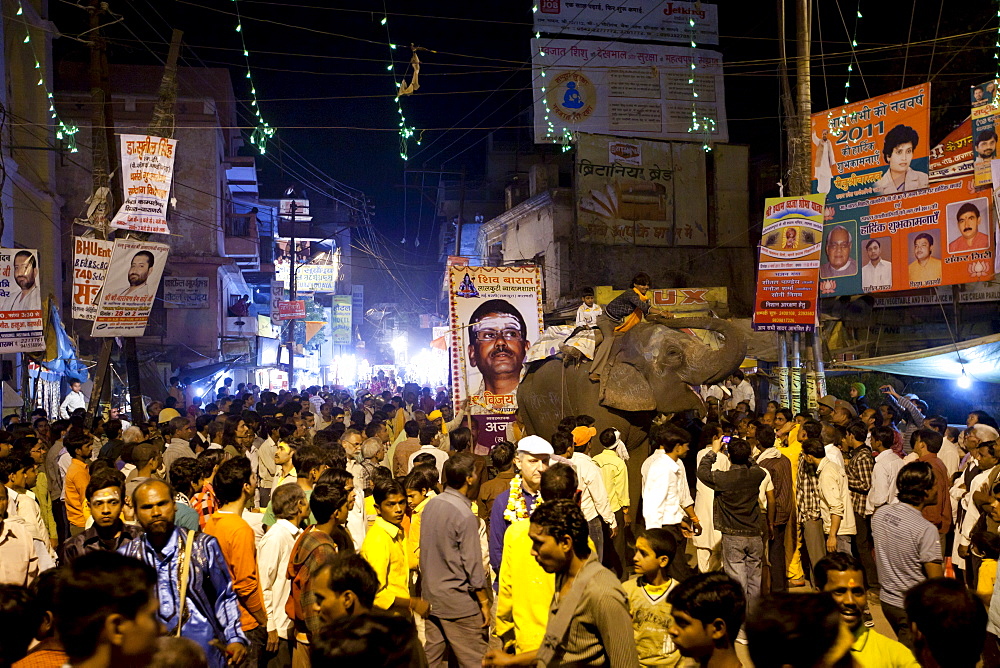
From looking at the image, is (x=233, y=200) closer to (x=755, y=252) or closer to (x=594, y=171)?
(x=594, y=171)

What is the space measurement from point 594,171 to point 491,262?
10132mm

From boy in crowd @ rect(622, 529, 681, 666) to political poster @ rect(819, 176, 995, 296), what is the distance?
1421 cm

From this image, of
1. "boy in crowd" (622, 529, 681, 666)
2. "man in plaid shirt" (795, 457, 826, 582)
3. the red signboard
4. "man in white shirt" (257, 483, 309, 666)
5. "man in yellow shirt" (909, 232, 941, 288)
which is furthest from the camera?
the red signboard

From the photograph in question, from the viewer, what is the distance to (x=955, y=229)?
17.9m

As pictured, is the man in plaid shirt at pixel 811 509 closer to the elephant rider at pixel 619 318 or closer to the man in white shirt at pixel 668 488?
the man in white shirt at pixel 668 488

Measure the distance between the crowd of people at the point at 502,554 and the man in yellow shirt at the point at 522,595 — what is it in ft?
0.04

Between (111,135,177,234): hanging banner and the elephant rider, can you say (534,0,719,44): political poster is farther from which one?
the elephant rider

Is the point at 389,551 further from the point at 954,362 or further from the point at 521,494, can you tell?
the point at 954,362

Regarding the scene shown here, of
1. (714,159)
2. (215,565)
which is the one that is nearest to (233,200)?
(714,159)

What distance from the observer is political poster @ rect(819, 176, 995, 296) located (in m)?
17.7

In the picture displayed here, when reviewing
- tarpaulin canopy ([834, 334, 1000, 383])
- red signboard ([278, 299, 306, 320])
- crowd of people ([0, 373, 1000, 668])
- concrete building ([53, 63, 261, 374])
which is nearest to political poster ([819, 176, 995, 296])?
tarpaulin canopy ([834, 334, 1000, 383])

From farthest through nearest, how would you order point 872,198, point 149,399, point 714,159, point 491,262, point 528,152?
point 528,152
point 491,262
point 714,159
point 149,399
point 872,198

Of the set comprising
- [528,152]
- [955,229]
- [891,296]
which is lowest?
[891,296]

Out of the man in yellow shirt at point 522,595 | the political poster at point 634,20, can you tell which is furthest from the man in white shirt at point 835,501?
the political poster at point 634,20
